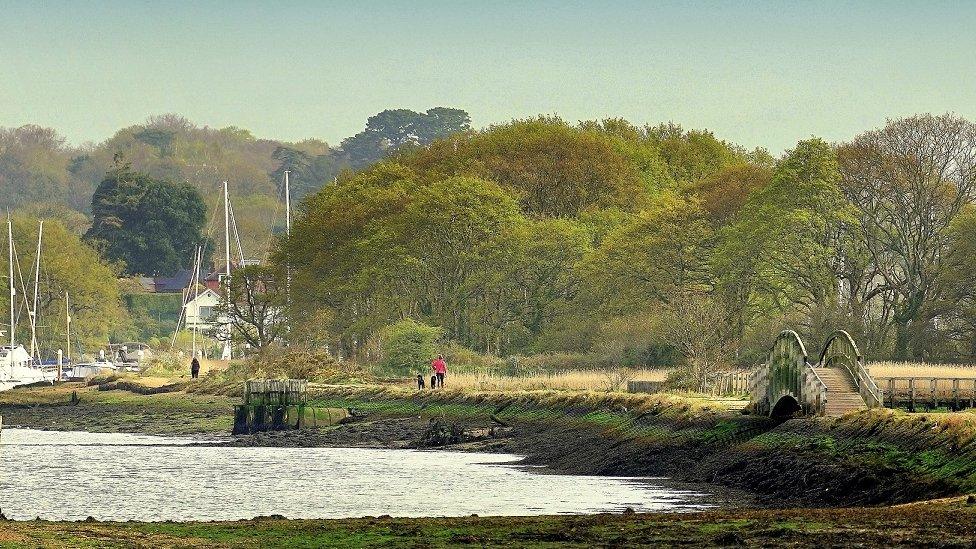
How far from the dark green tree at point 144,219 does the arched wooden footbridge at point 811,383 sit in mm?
137669

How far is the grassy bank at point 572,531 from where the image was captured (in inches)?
952

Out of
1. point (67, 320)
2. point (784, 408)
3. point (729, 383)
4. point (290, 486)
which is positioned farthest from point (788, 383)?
point (67, 320)

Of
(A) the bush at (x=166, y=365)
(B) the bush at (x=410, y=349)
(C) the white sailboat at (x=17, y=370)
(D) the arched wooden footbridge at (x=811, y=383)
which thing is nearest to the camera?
(D) the arched wooden footbridge at (x=811, y=383)

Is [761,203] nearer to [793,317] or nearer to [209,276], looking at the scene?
[793,317]

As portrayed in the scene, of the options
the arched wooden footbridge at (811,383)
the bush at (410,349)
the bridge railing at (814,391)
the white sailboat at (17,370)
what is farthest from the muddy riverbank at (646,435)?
the white sailboat at (17,370)

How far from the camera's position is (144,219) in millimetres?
185250

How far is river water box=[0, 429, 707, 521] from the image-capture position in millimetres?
37938

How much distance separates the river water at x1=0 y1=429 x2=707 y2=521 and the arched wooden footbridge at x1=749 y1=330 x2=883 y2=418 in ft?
13.6

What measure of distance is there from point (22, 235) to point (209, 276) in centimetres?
4142

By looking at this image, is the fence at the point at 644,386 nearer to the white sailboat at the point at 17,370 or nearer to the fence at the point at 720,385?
the fence at the point at 720,385

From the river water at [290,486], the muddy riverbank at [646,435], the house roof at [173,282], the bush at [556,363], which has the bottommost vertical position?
the river water at [290,486]

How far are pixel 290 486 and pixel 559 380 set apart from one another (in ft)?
89.6

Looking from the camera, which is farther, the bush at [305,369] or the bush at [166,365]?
the bush at [166,365]

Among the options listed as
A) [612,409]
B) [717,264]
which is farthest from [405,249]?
[612,409]
